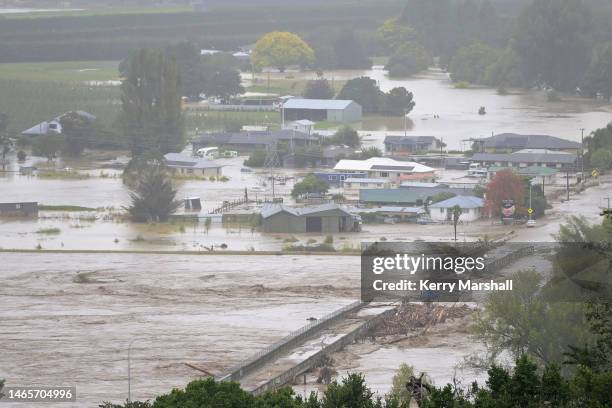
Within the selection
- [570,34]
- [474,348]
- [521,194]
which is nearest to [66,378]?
[474,348]

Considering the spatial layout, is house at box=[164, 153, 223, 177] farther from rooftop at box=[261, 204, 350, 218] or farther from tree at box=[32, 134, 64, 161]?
rooftop at box=[261, 204, 350, 218]

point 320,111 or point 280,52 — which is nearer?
point 320,111

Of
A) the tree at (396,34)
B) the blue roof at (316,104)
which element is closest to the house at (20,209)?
the blue roof at (316,104)

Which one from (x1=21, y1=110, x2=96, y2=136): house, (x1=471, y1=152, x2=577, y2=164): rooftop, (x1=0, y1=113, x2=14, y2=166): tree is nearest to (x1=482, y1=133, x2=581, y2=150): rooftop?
(x1=471, y1=152, x2=577, y2=164): rooftop

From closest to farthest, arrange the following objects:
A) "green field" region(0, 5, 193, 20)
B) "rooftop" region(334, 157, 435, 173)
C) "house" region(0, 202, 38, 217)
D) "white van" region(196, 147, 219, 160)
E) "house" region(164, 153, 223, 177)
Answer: "house" region(0, 202, 38, 217), "rooftop" region(334, 157, 435, 173), "house" region(164, 153, 223, 177), "white van" region(196, 147, 219, 160), "green field" region(0, 5, 193, 20)

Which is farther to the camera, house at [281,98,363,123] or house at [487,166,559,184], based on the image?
house at [281,98,363,123]

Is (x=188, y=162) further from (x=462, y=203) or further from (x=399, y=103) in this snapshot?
(x=399, y=103)

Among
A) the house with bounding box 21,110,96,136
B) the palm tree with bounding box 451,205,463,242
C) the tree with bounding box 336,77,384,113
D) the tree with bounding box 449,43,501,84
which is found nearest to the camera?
the palm tree with bounding box 451,205,463,242

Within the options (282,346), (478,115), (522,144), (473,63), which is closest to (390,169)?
(522,144)
